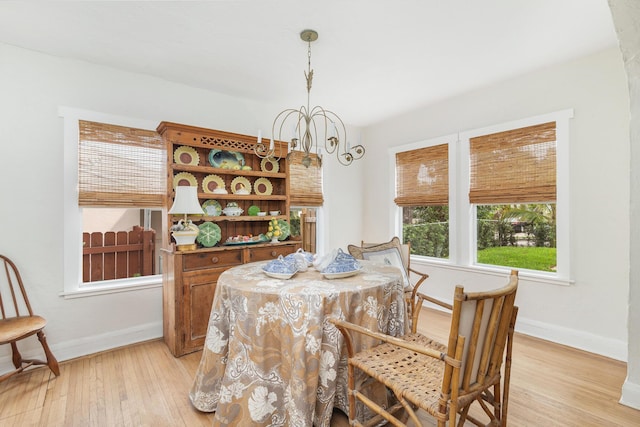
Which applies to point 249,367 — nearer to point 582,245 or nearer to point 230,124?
point 230,124

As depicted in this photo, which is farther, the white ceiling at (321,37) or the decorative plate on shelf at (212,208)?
the decorative plate on shelf at (212,208)

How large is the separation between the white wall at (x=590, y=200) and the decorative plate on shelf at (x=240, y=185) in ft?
9.49

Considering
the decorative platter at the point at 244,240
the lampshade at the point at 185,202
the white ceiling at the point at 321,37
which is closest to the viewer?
the white ceiling at the point at 321,37

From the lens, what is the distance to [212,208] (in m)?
3.19

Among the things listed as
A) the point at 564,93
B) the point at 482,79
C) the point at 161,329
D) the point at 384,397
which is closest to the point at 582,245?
the point at 564,93

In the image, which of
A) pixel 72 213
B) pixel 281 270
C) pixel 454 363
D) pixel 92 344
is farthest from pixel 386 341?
pixel 72 213

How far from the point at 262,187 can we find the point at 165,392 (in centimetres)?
220

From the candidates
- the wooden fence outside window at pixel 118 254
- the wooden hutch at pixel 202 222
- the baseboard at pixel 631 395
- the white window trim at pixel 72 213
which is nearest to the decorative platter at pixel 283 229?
the wooden hutch at pixel 202 222

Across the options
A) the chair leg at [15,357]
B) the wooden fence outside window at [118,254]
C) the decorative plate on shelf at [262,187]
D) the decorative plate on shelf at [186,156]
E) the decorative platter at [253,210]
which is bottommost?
the chair leg at [15,357]

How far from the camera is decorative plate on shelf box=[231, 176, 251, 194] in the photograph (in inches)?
132

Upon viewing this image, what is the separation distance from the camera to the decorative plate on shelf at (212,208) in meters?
3.16

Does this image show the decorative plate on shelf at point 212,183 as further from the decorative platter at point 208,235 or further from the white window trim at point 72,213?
the white window trim at point 72,213

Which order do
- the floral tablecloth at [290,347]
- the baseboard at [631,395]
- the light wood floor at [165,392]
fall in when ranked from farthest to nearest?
1. the baseboard at [631,395]
2. the light wood floor at [165,392]
3. the floral tablecloth at [290,347]

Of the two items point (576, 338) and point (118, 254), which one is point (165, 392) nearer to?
point (118, 254)
